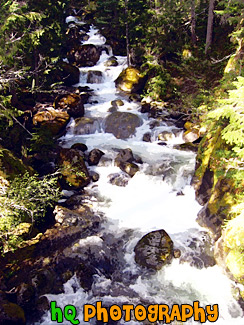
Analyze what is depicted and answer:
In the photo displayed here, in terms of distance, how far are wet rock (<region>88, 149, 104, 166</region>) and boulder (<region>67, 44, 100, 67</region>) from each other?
1762 cm

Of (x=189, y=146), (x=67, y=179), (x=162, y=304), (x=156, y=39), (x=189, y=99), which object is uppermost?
(x=156, y=39)

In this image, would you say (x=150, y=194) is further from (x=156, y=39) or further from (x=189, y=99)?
(x=156, y=39)

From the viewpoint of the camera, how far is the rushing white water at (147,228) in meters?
8.01

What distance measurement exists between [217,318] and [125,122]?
1475cm

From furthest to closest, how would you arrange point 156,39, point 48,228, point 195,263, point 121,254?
1. point 156,39
2. point 48,228
3. point 121,254
4. point 195,263

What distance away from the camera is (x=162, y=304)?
25.7 ft

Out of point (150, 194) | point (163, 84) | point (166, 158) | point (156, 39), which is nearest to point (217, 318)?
point (150, 194)

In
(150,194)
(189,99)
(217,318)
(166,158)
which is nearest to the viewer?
(217,318)

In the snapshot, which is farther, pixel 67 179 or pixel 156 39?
pixel 156 39

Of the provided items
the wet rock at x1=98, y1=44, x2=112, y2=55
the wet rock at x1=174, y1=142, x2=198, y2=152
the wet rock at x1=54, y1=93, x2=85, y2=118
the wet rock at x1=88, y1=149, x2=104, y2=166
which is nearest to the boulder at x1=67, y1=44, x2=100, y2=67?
the wet rock at x1=98, y1=44, x2=112, y2=55

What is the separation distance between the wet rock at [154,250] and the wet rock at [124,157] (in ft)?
20.9

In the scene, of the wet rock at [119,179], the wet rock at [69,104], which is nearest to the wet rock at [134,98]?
the wet rock at [69,104]

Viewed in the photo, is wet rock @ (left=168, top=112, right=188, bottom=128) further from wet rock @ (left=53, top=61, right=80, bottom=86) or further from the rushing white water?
wet rock @ (left=53, top=61, right=80, bottom=86)

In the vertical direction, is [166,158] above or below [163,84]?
below
